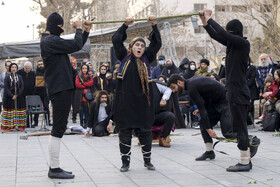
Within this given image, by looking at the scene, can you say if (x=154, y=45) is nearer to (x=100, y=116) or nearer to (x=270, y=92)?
(x=100, y=116)

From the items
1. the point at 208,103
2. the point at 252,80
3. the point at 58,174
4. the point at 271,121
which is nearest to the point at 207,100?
the point at 208,103

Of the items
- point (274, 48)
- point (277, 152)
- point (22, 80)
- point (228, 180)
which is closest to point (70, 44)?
point (228, 180)

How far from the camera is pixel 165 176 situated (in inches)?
263

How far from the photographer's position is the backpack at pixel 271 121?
1289cm

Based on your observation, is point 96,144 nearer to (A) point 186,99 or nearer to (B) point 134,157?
(B) point 134,157

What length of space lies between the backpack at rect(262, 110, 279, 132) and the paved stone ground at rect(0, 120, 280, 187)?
175cm

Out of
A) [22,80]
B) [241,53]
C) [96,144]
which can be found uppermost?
[241,53]

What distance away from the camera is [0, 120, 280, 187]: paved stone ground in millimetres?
6301

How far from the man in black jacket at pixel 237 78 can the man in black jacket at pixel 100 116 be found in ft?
19.7

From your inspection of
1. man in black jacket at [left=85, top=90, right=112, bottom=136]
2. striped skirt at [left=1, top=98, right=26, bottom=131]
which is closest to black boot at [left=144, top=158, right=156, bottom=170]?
man in black jacket at [left=85, top=90, right=112, bottom=136]

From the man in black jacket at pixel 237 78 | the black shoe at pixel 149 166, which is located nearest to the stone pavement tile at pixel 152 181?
the black shoe at pixel 149 166

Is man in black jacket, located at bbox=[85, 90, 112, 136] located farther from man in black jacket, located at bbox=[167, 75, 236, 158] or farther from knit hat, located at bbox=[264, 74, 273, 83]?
man in black jacket, located at bbox=[167, 75, 236, 158]

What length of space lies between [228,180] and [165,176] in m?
0.85

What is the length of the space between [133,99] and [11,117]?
28.1 ft
